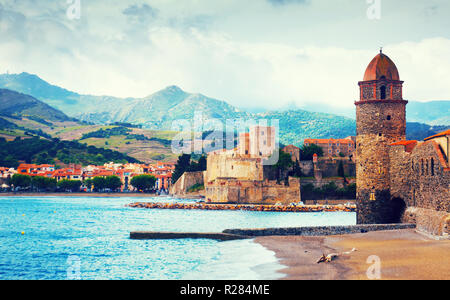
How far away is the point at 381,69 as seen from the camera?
21609 millimetres

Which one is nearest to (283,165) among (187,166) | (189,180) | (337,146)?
(189,180)

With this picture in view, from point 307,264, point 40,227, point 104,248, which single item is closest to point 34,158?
point 40,227

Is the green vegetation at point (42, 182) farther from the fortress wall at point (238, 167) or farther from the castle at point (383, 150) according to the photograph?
the castle at point (383, 150)

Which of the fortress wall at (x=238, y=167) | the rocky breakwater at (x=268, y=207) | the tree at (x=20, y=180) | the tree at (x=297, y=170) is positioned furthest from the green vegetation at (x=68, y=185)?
the tree at (x=297, y=170)

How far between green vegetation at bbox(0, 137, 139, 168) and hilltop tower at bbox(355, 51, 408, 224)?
110 metres

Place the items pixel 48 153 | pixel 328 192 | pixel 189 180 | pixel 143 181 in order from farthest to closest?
pixel 48 153 → pixel 143 181 → pixel 189 180 → pixel 328 192

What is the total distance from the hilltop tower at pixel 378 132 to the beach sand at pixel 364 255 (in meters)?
2.79

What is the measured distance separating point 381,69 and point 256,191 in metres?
37.2

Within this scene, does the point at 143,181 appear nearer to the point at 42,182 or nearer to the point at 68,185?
the point at 68,185

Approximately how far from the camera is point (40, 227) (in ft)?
114

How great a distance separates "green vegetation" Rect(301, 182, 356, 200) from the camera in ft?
186

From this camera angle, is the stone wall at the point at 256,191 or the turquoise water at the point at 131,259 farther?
the stone wall at the point at 256,191

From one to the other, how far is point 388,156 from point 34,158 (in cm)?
11875

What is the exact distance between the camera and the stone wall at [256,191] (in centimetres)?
5678
